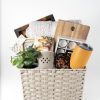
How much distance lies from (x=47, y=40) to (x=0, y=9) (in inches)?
13.3

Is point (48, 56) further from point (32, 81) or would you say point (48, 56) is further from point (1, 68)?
point (1, 68)

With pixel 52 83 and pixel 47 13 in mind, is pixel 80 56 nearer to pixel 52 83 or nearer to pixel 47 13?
pixel 52 83

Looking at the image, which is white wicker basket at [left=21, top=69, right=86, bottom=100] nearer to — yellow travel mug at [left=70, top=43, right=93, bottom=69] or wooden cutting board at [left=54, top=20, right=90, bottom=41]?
yellow travel mug at [left=70, top=43, right=93, bottom=69]

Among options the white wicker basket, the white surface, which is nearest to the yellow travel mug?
the white wicker basket

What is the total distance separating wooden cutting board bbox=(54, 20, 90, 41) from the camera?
37.1 inches

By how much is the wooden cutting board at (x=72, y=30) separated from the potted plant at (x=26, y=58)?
12cm

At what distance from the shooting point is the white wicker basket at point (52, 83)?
91 cm

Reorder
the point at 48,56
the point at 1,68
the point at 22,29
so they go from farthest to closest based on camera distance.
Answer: the point at 1,68 → the point at 22,29 → the point at 48,56

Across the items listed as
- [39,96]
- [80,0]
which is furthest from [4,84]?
[80,0]

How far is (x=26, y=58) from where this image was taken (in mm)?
905

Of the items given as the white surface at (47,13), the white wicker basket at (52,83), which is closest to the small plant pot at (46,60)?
the white wicker basket at (52,83)

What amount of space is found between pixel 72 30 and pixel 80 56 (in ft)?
0.42

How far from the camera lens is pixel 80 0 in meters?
1.13

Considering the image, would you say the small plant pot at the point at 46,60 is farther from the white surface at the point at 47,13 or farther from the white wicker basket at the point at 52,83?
the white surface at the point at 47,13
